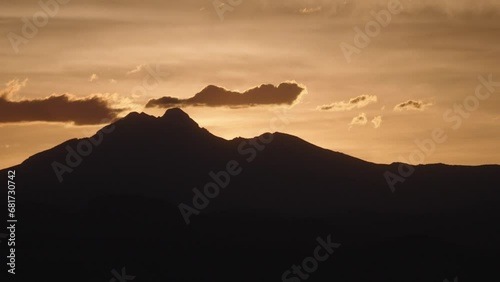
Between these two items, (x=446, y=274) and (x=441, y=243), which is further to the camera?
(x=441, y=243)

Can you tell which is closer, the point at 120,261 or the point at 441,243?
the point at 120,261

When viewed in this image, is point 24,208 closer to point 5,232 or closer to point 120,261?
point 5,232

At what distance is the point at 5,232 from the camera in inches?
6821

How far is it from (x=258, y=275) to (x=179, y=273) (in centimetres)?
1485

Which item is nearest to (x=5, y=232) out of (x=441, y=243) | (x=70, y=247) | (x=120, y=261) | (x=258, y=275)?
(x=70, y=247)

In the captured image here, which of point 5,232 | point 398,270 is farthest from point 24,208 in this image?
point 398,270

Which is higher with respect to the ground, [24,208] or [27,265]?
[24,208]

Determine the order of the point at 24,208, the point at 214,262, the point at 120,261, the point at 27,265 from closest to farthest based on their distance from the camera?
1. the point at 27,265
2. the point at 120,261
3. the point at 214,262
4. the point at 24,208

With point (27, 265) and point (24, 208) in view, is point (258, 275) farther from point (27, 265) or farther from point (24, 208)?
point (24, 208)

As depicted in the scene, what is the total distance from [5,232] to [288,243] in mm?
58885

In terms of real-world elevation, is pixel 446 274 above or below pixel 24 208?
below

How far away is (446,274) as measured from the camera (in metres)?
176

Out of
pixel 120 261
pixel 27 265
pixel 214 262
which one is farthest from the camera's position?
pixel 214 262

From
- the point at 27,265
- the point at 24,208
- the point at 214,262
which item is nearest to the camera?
the point at 27,265
